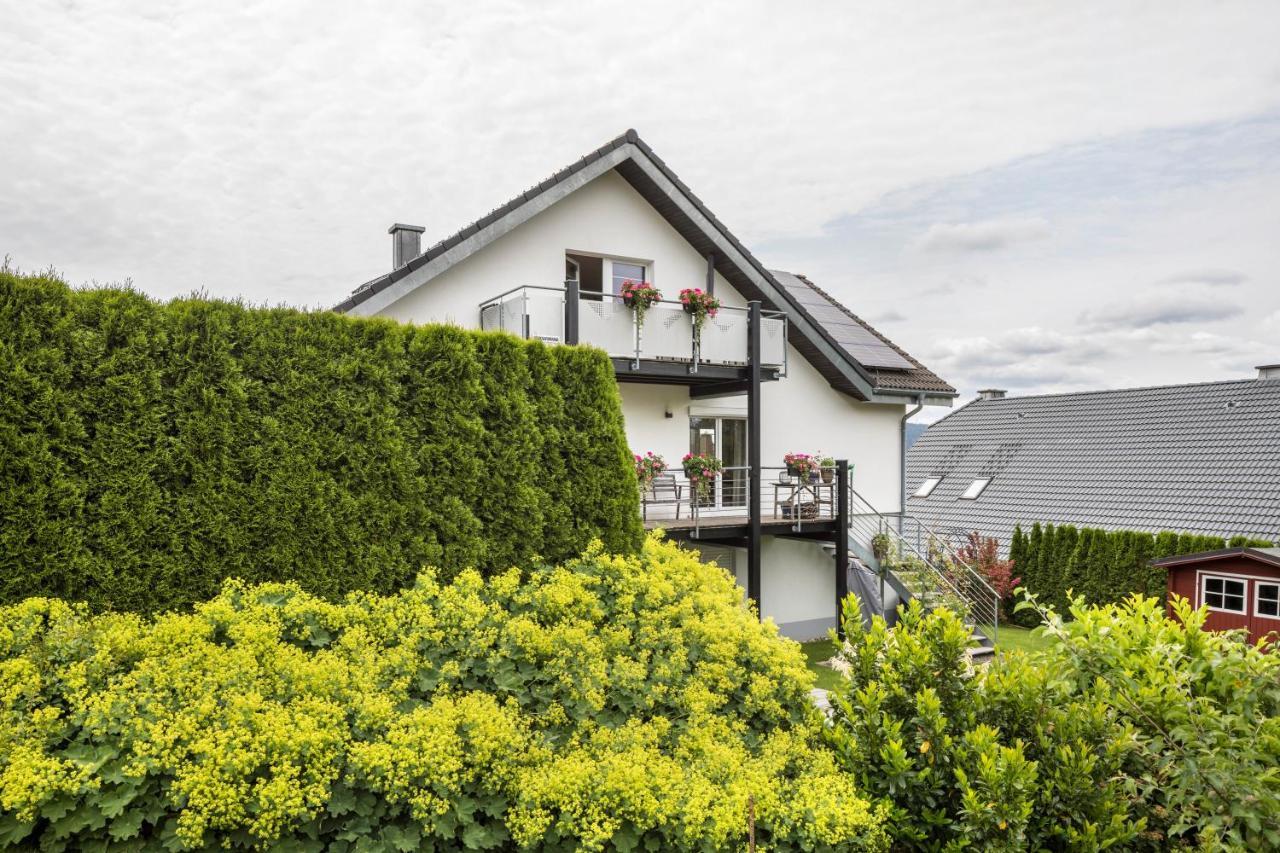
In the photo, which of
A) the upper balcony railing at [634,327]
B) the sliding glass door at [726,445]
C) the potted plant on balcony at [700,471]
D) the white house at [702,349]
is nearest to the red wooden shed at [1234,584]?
the white house at [702,349]

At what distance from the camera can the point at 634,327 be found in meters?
12.2

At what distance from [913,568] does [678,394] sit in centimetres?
597

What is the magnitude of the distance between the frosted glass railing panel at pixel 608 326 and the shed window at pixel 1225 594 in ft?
40.3

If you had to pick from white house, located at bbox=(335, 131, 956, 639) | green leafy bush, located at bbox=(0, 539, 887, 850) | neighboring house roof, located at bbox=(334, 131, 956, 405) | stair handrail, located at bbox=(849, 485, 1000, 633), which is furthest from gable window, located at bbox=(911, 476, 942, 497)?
green leafy bush, located at bbox=(0, 539, 887, 850)

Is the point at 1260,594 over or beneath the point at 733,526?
beneath

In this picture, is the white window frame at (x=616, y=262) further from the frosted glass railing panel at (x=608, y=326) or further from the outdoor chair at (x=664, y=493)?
the outdoor chair at (x=664, y=493)

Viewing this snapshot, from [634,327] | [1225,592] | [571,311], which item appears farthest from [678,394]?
[1225,592]

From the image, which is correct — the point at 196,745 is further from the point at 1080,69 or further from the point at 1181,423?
the point at 1181,423

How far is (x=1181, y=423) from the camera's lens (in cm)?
1947

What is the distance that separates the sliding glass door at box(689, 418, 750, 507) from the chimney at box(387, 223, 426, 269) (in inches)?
248

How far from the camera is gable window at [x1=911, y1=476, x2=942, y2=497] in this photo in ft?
78.7

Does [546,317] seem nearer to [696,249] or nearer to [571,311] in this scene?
[571,311]

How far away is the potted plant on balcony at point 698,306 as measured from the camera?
1254 centimetres

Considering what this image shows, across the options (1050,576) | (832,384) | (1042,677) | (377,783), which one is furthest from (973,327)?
(377,783)
